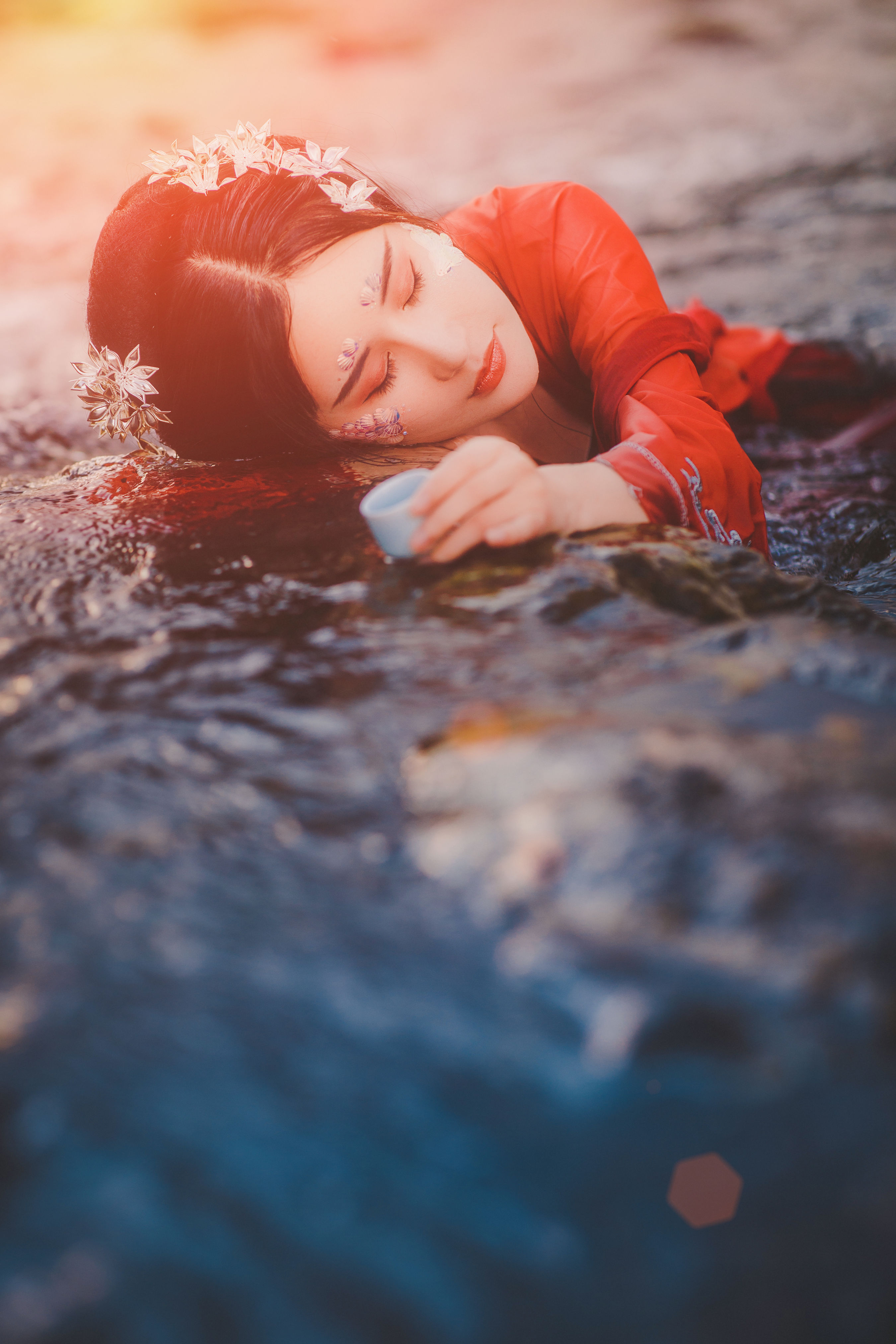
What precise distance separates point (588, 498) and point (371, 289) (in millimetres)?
495

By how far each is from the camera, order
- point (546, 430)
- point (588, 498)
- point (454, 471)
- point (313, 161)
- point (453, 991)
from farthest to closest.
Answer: point (546, 430)
point (313, 161)
point (588, 498)
point (454, 471)
point (453, 991)

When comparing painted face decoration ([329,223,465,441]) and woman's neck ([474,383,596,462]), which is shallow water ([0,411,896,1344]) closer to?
painted face decoration ([329,223,465,441])

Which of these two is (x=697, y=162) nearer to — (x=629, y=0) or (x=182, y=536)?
(x=629, y=0)

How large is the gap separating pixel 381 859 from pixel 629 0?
22.3ft

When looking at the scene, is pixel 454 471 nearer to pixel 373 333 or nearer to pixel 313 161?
pixel 373 333

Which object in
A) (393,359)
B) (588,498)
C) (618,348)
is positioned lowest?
(588,498)

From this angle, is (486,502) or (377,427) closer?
(486,502)

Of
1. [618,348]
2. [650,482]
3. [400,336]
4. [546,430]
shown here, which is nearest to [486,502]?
[650,482]

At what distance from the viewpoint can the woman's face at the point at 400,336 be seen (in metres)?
1.25

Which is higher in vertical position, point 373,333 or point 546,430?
point 373,333

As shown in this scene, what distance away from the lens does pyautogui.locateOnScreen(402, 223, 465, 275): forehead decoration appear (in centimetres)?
132

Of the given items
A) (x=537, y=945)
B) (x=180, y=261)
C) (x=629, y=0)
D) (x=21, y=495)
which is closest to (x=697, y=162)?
(x=629, y=0)

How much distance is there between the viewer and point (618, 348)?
1.50m

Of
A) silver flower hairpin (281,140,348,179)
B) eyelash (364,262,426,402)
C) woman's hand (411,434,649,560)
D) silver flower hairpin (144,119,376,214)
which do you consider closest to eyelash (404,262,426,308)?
eyelash (364,262,426,402)
